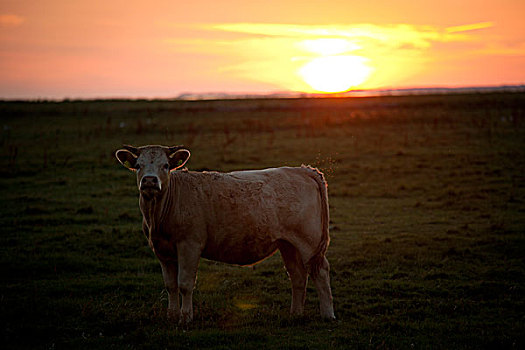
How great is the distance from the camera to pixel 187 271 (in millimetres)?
6957

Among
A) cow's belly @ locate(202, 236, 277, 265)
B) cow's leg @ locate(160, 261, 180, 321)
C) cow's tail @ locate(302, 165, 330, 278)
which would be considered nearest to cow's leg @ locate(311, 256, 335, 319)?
cow's tail @ locate(302, 165, 330, 278)

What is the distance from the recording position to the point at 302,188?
7.89m

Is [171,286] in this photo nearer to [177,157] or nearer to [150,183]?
[150,183]

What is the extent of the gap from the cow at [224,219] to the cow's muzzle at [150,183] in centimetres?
1

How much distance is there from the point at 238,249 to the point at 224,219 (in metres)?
0.50

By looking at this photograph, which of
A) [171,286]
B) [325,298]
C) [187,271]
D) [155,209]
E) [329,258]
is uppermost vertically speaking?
[155,209]

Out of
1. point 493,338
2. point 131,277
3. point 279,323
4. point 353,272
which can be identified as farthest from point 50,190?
point 493,338

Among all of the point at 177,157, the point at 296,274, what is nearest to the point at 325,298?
the point at 296,274

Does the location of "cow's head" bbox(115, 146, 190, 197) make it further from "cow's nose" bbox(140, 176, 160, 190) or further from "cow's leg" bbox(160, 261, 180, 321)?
"cow's leg" bbox(160, 261, 180, 321)

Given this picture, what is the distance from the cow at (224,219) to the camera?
23.0 feet

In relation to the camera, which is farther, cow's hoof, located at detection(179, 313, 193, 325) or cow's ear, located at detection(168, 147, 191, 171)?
cow's ear, located at detection(168, 147, 191, 171)

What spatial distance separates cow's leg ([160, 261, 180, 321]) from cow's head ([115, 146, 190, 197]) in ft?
3.92

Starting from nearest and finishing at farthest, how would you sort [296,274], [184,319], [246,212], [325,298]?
[184,319]
[246,212]
[325,298]
[296,274]

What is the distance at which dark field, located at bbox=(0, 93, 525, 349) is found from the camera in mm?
6855
